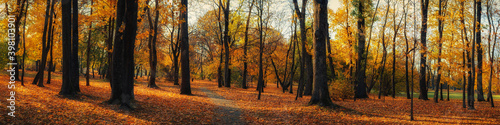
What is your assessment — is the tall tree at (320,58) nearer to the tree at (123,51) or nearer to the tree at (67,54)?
the tree at (123,51)

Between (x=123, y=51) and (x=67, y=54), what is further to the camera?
(x=67, y=54)

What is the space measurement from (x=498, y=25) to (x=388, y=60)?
14596 mm

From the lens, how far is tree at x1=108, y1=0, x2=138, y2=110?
8.09 meters

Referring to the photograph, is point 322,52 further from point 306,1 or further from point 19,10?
point 19,10

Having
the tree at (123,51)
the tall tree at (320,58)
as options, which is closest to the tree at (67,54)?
the tree at (123,51)

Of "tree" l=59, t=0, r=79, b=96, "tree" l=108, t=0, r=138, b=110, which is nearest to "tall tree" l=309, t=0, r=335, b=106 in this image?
"tree" l=108, t=0, r=138, b=110

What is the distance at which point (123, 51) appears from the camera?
8164 mm

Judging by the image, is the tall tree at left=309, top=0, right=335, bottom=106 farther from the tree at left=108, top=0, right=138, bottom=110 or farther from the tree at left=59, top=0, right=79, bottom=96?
the tree at left=59, top=0, right=79, bottom=96

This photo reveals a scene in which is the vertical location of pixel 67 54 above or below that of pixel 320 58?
above

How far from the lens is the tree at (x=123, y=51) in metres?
8.09

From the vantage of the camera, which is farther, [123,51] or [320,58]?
[320,58]

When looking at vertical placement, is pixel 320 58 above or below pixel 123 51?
below

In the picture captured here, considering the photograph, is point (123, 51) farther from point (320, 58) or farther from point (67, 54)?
point (320, 58)

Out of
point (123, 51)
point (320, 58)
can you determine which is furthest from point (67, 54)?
point (320, 58)
